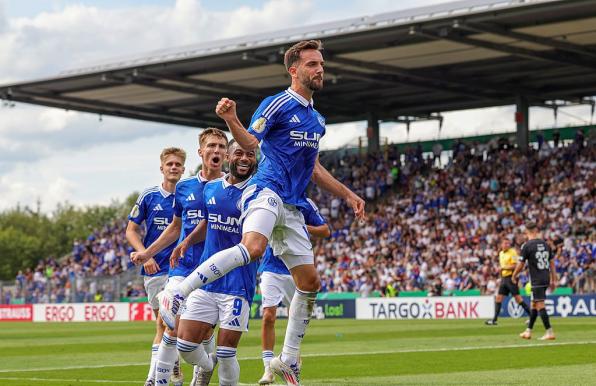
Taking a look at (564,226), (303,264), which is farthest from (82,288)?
(303,264)

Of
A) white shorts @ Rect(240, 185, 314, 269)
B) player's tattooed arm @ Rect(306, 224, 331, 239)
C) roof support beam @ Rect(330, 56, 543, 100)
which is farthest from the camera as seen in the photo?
roof support beam @ Rect(330, 56, 543, 100)

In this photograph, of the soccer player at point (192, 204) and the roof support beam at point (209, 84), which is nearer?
the soccer player at point (192, 204)

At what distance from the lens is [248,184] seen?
31.3 ft

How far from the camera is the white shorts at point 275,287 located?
13.0 m

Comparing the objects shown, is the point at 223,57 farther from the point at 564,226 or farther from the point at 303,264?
the point at 303,264

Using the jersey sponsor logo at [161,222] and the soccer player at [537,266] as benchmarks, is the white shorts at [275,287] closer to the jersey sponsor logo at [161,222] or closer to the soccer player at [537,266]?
the jersey sponsor logo at [161,222]

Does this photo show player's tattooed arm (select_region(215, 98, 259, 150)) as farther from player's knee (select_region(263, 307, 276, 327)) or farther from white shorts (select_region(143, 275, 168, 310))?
white shorts (select_region(143, 275, 168, 310))

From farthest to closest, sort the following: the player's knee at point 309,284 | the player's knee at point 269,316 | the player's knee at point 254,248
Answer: the player's knee at point 269,316 < the player's knee at point 309,284 < the player's knee at point 254,248

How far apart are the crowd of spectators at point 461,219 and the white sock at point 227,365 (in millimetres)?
26277

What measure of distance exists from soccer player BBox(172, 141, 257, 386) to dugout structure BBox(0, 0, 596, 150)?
88.3 ft

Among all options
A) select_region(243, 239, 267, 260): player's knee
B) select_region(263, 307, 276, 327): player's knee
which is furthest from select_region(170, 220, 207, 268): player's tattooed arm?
select_region(263, 307, 276, 327): player's knee

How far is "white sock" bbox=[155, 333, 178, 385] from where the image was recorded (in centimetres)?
959

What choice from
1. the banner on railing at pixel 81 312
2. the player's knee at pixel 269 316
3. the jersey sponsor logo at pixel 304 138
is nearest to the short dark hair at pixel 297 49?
the jersey sponsor logo at pixel 304 138

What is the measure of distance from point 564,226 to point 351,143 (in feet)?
67.9
